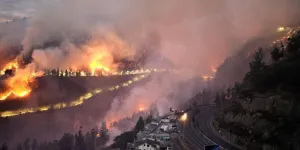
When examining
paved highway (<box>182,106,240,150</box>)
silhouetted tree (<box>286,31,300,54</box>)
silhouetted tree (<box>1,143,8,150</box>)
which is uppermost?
silhouetted tree (<box>286,31,300,54</box>)

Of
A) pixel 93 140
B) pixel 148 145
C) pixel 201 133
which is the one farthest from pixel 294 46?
pixel 93 140

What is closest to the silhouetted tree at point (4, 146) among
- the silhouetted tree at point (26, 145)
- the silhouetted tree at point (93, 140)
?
the silhouetted tree at point (26, 145)

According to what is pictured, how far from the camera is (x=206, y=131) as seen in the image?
3580 inches

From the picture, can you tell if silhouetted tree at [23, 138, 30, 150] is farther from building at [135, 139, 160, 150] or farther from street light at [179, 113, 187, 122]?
building at [135, 139, 160, 150]

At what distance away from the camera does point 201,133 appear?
88.9 m

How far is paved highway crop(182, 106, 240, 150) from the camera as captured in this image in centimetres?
8025

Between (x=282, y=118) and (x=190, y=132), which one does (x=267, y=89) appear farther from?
(x=190, y=132)

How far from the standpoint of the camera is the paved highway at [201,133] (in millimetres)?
80250

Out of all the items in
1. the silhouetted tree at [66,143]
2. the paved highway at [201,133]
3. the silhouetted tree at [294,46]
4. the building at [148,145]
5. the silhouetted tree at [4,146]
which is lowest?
the silhouetted tree at [4,146]

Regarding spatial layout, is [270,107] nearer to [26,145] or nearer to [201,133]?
[201,133]

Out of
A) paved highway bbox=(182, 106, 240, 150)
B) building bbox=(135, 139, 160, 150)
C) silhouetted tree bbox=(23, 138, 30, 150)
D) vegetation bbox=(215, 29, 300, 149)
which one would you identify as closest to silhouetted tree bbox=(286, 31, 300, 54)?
vegetation bbox=(215, 29, 300, 149)

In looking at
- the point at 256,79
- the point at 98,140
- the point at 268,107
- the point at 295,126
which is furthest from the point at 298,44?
the point at 98,140

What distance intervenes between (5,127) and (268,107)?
503 feet

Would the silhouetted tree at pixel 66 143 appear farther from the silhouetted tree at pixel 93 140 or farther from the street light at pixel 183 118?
Result: the street light at pixel 183 118
